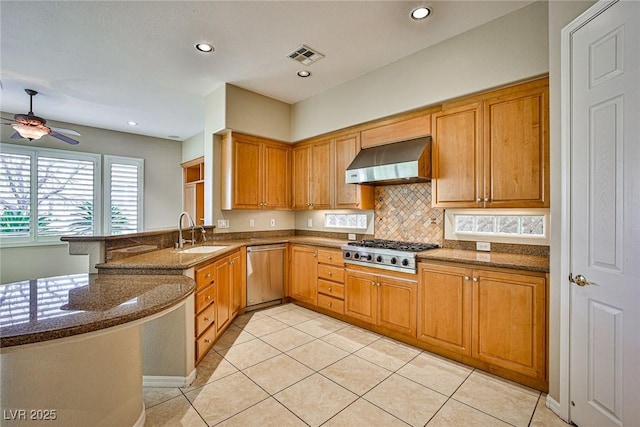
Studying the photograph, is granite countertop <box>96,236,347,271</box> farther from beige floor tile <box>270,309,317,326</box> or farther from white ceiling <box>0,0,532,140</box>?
white ceiling <box>0,0,532,140</box>

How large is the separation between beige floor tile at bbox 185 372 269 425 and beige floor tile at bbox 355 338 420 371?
1.02 meters

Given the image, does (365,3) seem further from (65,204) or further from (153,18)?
(65,204)

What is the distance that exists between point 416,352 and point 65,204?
5974 mm

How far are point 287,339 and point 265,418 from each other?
1179 mm

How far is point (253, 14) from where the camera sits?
2465 mm

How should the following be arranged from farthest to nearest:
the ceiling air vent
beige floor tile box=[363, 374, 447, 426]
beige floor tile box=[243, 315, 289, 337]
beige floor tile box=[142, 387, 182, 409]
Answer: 1. beige floor tile box=[243, 315, 289, 337]
2. the ceiling air vent
3. beige floor tile box=[142, 387, 182, 409]
4. beige floor tile box=[363, 374, 447, 426]

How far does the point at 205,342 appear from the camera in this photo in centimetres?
264

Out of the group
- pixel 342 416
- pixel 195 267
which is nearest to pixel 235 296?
pixel 195 267

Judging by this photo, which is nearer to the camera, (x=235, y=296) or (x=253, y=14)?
(x=253, y=14)

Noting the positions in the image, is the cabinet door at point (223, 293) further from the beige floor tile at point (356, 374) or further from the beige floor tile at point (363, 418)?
the beige floor tile at point (363, 418)

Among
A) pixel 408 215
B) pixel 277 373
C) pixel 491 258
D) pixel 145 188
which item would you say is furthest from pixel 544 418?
pixel 145 188

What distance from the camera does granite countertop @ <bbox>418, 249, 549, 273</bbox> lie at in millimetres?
2174

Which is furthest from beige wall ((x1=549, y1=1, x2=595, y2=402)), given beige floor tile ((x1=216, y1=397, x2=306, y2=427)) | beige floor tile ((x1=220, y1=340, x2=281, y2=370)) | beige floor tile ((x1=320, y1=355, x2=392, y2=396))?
beige floor tile ((x1=220, y1=340, x2=281, y2=370))

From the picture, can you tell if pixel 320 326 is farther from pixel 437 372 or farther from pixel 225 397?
pixel 225 397
